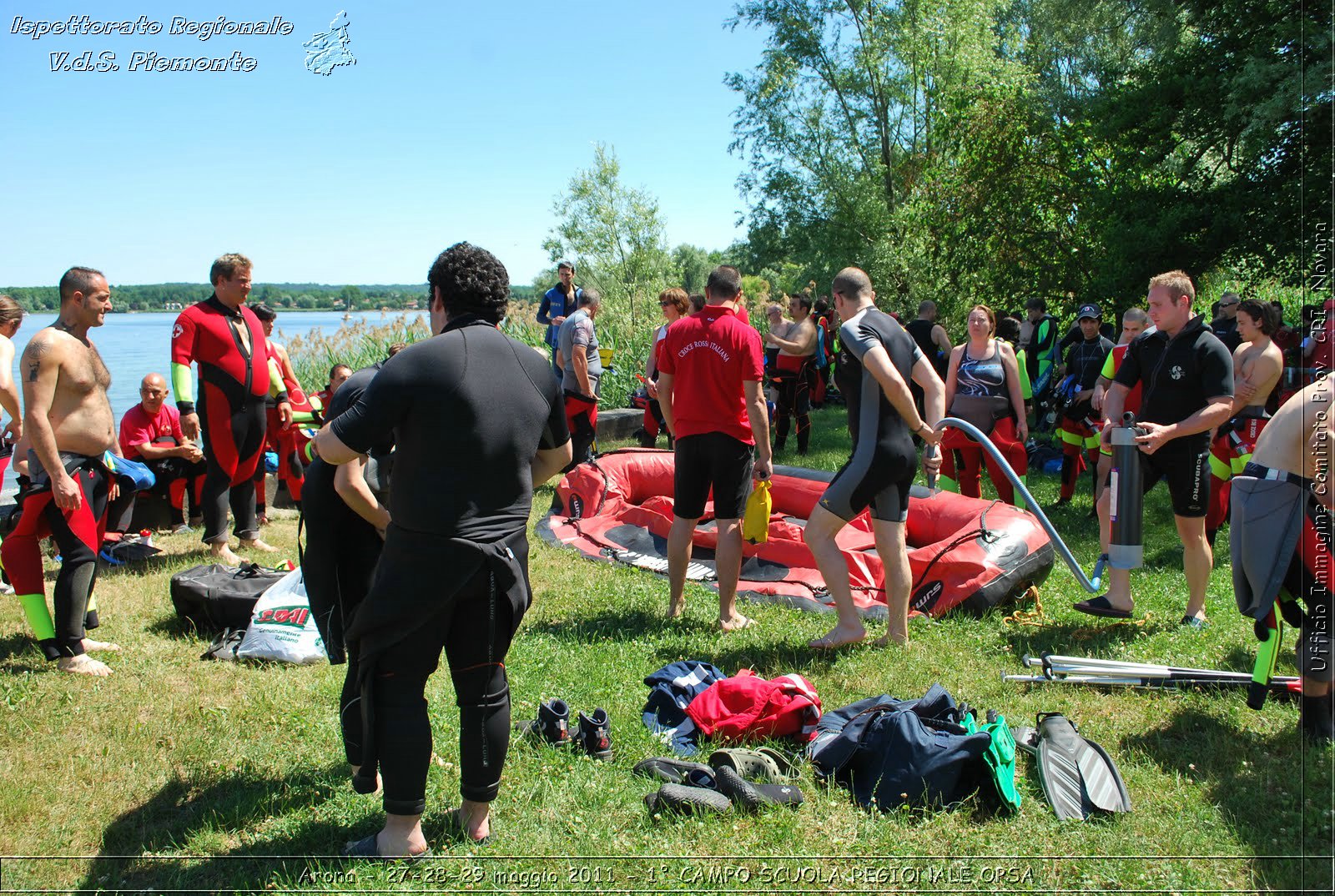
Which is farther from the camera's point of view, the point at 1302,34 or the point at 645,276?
the point at 645,276

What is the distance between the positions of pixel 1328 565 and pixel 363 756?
12.1ft

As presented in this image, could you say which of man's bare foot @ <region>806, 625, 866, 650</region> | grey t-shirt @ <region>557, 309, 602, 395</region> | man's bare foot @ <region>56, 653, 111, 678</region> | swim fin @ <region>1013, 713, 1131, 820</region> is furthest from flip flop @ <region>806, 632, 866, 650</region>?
grey t-shirt @ <region>557, 309, 602, 395</region>

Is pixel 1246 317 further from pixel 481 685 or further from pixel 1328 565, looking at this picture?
pixel 481 685

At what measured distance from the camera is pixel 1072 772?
3.40 m

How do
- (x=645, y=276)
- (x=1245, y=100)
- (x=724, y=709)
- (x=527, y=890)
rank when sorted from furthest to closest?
(x=645, y=276) < (x=1245, y=100) < (x=724, y=709) < (x=527, y=890)

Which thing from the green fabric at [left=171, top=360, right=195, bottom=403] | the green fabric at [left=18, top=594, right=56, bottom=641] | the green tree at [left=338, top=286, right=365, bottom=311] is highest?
the green tree at [left=338, top=286, right=365, bottom=311]

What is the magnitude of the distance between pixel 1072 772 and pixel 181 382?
5.76m

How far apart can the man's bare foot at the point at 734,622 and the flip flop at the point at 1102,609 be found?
1834 millimetres

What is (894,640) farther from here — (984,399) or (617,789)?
(984,399)

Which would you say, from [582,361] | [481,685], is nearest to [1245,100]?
[582,361]

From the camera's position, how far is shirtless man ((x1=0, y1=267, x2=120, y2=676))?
14.4 ft

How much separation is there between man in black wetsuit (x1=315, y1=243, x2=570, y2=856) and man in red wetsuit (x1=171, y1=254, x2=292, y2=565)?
4.09 m

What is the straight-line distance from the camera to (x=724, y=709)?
3928 mm

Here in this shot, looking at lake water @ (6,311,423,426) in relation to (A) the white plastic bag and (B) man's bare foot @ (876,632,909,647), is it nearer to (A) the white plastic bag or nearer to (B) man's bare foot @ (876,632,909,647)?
(A) the white plastic bag
